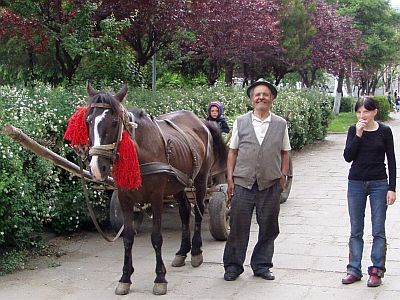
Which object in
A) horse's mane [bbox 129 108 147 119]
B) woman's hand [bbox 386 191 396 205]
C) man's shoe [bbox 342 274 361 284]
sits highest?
horse's mane [bbox 129 108 147 119]

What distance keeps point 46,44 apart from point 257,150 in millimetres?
6375

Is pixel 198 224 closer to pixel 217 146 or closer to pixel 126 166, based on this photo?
pixel 217 146

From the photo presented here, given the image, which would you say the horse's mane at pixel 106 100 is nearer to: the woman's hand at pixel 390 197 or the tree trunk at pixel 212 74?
the woman's hand at pixel 390 197

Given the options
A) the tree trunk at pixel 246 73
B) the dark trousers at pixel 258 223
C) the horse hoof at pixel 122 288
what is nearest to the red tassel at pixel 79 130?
the horse hoof at pixel 122 288

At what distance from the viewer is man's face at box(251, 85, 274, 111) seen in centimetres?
645

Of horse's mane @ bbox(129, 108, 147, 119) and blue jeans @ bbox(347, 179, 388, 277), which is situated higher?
horse's mane @ bbox(129, 108, 147, 119)

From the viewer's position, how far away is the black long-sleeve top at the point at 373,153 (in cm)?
632

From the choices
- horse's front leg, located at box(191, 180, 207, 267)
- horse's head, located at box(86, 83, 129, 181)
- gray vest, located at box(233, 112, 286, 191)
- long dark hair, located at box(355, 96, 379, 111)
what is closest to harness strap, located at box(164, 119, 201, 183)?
horse's front leg, located at box(191, 180, 207, 267)

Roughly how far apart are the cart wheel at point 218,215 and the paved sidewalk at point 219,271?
0.16m

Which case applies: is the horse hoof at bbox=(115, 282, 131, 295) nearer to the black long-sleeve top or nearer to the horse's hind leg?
the horse's hind leg

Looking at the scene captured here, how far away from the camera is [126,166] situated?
5.78 m

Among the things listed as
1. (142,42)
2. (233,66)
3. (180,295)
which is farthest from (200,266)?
(233,66)

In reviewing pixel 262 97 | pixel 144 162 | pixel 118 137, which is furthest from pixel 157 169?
pixel 262 97

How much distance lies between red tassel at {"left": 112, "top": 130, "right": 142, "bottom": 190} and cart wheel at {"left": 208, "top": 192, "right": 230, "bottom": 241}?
2.30 m
